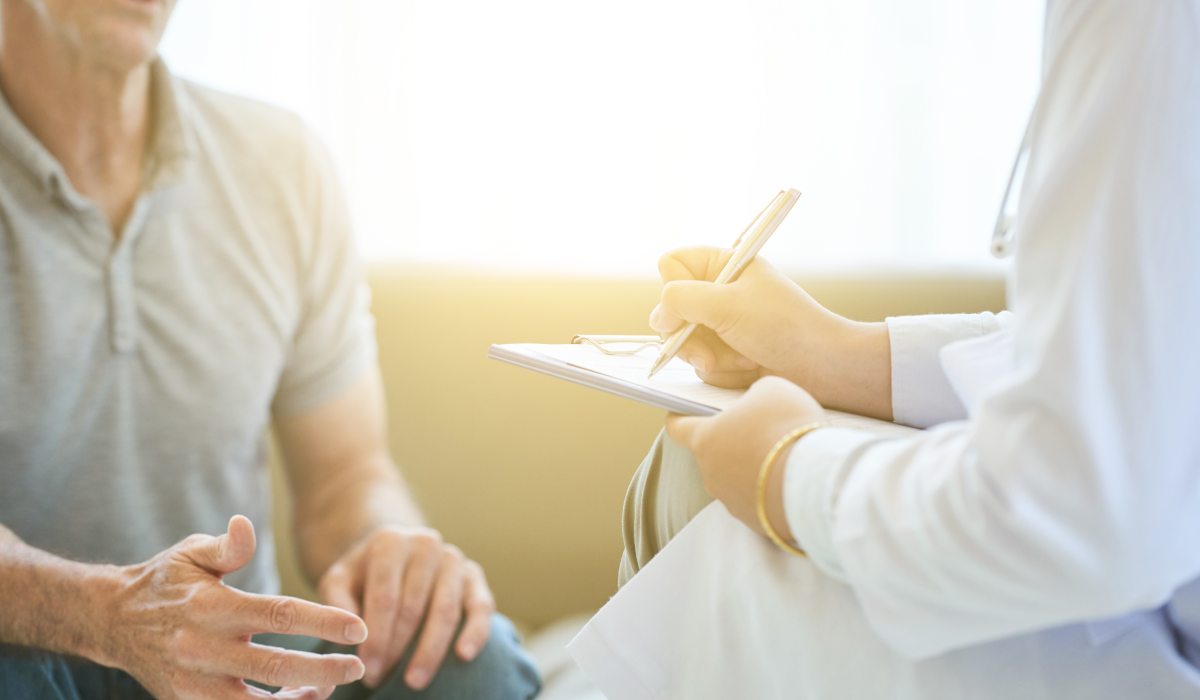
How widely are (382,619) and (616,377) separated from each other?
0.41 metres

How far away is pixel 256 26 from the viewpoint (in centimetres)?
131

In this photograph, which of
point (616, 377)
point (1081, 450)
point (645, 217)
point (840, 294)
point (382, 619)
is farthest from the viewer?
point (645, 217)

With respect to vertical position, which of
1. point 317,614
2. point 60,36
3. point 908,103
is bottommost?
point 317,614

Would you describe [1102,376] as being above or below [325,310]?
above

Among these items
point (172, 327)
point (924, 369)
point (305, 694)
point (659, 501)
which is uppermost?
point (924, 369)

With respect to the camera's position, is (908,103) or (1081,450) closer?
(1081,450)

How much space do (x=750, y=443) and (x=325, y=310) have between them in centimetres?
76

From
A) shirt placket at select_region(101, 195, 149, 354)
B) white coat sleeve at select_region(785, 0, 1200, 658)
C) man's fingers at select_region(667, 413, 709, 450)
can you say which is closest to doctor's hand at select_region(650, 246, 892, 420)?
man's fingers at select_region(667, 413, 709, 450)

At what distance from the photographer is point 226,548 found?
0.53m

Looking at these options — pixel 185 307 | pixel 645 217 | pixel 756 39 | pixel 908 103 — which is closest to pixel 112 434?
pixel 185 307

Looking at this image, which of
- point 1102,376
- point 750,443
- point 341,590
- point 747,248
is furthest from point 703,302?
point 341,590

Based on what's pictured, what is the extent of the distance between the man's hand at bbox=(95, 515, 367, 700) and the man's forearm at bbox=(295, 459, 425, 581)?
0.33 metres

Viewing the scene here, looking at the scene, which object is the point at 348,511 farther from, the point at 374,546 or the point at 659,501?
the point at 659,501

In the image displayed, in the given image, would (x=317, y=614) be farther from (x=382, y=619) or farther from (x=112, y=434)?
(x=112, y=434)
